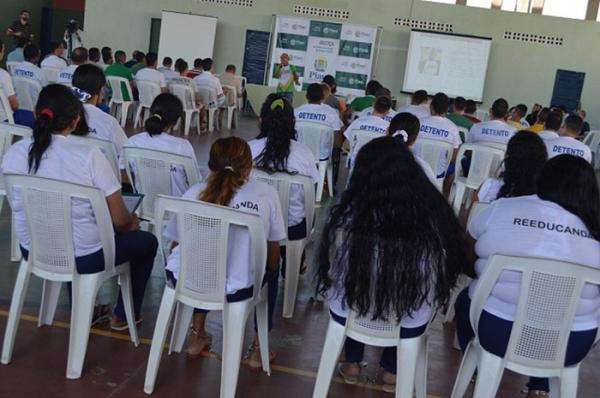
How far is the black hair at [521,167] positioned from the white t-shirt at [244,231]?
123 centimetres

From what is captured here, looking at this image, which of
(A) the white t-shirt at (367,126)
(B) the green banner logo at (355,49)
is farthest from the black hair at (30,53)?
(B) the green banner logo at (355,49)

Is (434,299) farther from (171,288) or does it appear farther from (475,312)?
(171,288)

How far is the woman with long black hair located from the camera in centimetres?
239

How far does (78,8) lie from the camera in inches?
699

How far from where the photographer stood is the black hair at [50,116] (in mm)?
2830

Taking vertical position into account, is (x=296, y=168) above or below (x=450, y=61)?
below

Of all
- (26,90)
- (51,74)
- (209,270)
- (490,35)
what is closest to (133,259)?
(209,270)

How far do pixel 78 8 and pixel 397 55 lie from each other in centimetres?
904

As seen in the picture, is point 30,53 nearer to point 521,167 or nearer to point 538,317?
point 521,167

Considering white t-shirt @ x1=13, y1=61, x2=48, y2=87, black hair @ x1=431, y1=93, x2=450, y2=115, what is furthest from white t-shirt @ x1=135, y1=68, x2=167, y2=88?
black hair @ x1=431, y1=93, x2=450, y2=115

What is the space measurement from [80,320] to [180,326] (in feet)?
1.74

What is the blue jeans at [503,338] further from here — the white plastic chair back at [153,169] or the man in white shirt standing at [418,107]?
the man in white shirt standing at [418,107]

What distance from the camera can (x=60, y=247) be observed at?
9.02ft

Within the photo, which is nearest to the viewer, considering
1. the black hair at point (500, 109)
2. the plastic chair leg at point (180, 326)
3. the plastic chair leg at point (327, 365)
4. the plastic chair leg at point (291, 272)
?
the plastic chair leg at point (327, 365)
